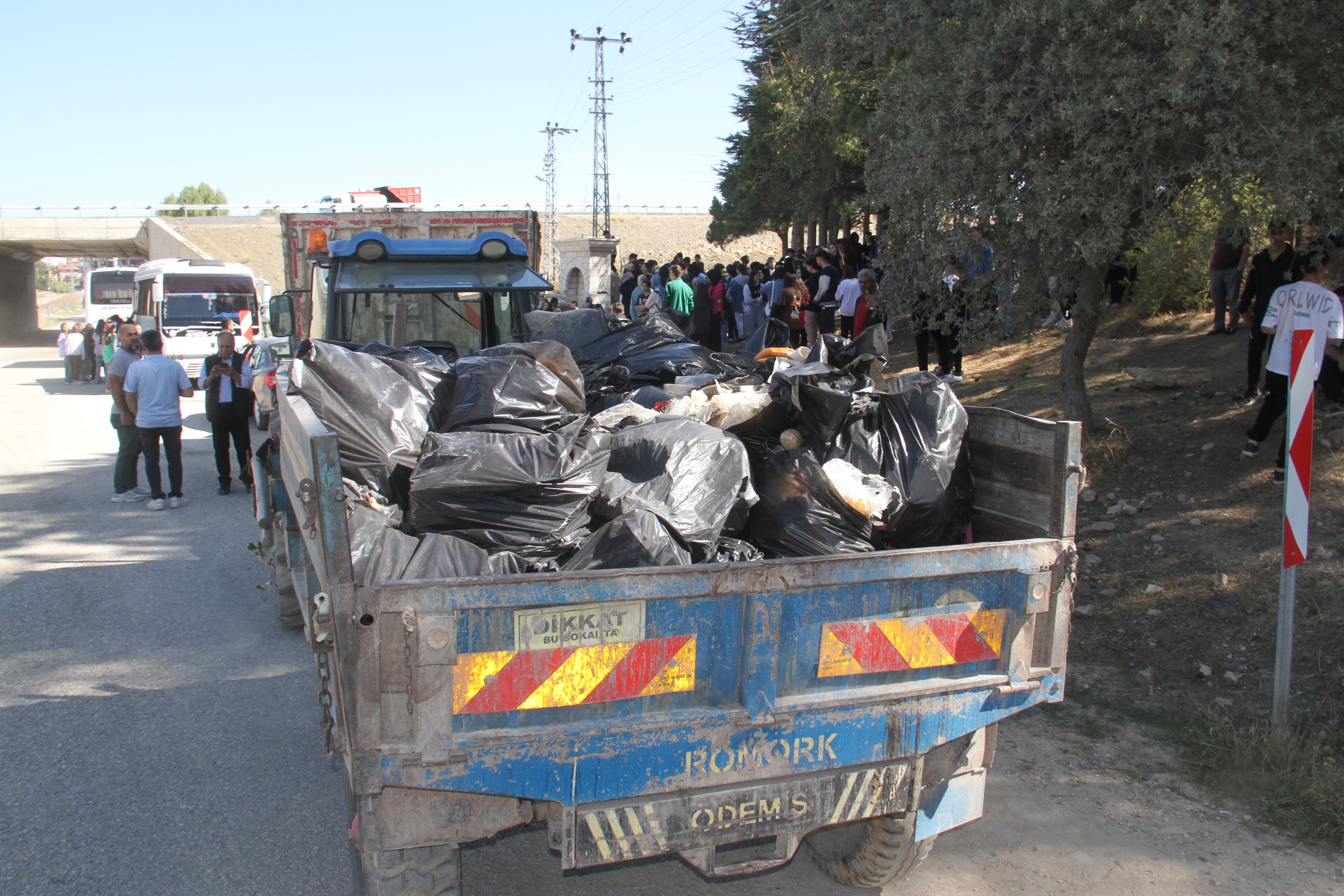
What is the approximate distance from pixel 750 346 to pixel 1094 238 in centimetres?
230

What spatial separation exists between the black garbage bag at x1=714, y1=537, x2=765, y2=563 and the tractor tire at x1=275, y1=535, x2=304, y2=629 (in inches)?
134

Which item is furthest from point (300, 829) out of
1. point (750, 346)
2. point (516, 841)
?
point (750, 346)

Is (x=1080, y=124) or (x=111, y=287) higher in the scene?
(x=1080, y=124)

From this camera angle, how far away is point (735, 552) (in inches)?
120

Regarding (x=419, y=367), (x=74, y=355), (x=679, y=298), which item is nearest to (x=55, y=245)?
(x=74, y=355)

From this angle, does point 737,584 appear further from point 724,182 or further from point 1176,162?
point 724,182

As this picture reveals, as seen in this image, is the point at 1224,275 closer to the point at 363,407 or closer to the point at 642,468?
the point at 642,468

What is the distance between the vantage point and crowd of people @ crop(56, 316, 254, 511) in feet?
28.7

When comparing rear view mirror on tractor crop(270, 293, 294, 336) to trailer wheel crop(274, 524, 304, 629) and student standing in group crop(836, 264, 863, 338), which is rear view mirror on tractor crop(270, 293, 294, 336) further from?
student standing in group crop(836, 264, 863, 338)

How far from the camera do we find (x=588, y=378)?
17.2 ft

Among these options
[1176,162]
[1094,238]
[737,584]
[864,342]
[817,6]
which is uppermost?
[817,6]

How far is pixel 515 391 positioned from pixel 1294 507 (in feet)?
10.5

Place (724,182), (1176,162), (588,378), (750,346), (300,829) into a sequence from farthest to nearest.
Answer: (724,182), (750,346), (1176,162), (588,378), (300,829)

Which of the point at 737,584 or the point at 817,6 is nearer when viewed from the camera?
the point at 737,584
